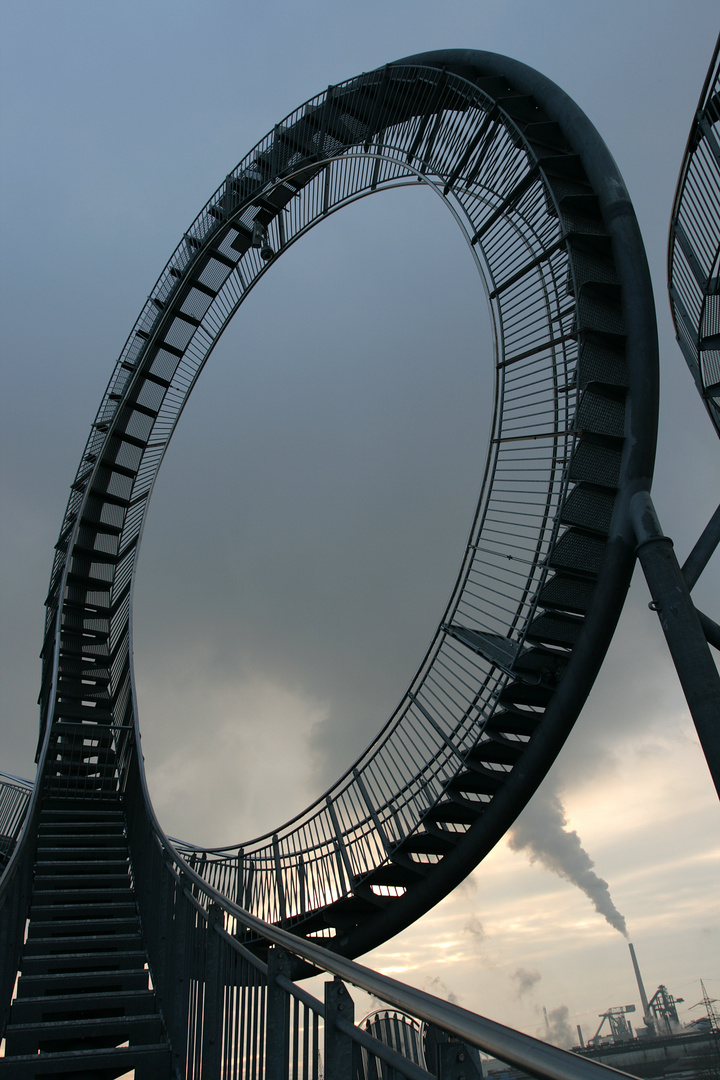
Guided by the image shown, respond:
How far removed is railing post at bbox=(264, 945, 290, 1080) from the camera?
290 cm

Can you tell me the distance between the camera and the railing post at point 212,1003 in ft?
13.2

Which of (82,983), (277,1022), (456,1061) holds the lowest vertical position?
(456,1061)

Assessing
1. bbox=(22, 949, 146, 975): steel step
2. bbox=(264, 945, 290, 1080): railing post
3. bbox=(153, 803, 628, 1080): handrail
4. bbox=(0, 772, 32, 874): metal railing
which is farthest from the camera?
bbox=(0, 772, 32, 874): metal railing

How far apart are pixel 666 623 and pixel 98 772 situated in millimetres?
9516

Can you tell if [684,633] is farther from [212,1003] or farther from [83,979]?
[83,979]

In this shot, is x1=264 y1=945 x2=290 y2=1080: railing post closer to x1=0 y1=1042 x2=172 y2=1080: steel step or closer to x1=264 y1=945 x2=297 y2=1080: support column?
x1=264 y1=945 x2=297 y2=1080: support column

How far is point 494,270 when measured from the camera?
9.98 m

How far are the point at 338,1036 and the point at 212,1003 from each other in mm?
2209

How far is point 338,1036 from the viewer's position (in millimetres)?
2340

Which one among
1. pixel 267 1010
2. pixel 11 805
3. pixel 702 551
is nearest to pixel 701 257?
pixel 702 551

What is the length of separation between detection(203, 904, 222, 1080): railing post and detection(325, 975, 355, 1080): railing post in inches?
78.9

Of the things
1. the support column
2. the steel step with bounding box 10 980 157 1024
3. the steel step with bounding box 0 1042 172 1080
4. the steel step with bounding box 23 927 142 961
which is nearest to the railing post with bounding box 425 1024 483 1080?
the support column

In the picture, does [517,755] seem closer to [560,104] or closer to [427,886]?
[427,886]

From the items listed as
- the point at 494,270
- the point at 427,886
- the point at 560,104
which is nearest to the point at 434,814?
the point at 427,886
